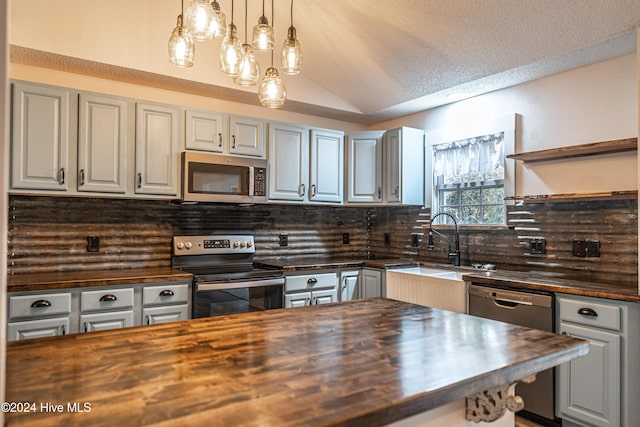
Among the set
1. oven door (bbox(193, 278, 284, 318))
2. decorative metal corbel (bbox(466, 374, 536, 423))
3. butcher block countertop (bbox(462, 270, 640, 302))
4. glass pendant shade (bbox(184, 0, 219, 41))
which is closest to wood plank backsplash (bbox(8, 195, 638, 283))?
butcher block countertop (bbox(462, 270, 640, 302))

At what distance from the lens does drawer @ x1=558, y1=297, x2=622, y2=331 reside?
2.30 metres

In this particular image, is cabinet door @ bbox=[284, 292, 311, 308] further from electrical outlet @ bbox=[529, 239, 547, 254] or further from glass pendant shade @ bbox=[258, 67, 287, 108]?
glass pendant shade @ bbox=[258, 67, 287, 108]

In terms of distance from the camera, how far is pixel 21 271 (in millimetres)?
2963

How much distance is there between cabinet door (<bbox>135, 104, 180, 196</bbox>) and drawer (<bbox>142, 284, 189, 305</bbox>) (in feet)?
2.40

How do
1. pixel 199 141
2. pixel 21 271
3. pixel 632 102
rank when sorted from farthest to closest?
pixel 199 141 < pixel 21 271 < pixel 632 102

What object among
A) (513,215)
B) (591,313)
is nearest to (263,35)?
(591,313)

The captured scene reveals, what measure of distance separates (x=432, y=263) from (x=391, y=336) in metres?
2.66

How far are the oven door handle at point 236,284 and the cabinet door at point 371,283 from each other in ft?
2.92

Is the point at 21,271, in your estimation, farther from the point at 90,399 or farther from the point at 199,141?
the point at 90,399

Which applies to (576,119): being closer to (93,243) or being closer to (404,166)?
(404,166)

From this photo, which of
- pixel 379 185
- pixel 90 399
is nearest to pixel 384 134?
pixel 379 185

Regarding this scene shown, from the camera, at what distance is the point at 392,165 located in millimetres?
4117

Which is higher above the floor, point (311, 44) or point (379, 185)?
point (311, 44)

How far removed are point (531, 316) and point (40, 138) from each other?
3332 millimetres
